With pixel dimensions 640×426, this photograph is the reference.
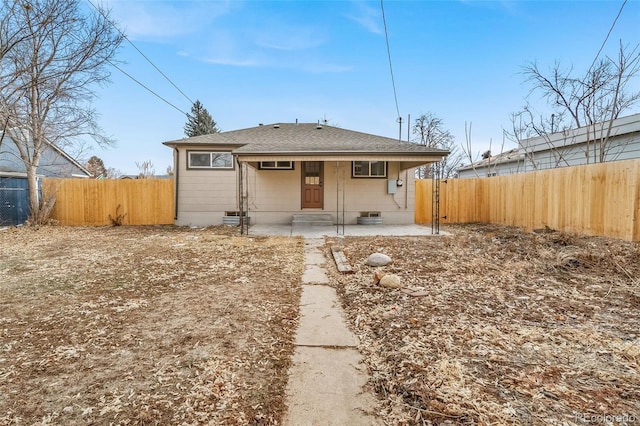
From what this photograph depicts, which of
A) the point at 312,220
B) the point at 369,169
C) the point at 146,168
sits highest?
the point at 146,168

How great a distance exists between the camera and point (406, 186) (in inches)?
452

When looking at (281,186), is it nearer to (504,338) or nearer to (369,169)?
(369,169)

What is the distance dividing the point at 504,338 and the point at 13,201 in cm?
1562

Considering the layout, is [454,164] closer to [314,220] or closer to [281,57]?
[281,57]

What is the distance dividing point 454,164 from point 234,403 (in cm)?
2671

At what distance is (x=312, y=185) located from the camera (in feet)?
36.8

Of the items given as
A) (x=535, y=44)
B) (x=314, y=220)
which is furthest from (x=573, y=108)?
(x=314, y=220)

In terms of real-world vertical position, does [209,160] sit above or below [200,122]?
below

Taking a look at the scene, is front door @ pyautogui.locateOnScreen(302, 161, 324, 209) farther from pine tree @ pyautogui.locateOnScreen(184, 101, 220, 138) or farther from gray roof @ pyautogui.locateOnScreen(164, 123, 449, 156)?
pine tree @ pyautogui.locateOnScreen(184, 101, 220, 138)

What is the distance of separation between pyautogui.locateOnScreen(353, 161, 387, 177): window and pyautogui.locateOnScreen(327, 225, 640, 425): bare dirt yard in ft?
20.2

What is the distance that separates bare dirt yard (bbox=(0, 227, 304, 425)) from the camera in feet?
6.03

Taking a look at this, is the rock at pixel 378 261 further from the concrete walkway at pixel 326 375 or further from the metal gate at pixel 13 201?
the metal gate at pixel 13 201

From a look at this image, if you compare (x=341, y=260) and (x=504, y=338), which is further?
(x=341, y=260)

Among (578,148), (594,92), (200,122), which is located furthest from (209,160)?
(200,122)
